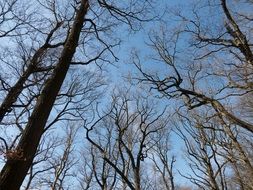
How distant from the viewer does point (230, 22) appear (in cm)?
885

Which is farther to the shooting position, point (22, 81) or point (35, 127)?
point (22, 81)

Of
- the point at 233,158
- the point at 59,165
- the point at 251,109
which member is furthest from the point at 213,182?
the point at 59,165

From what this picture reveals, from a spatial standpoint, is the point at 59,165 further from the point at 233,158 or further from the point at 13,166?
the point at 13,166

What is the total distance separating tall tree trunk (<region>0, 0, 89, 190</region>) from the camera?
4.05 meters

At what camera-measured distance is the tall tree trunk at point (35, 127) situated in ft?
13.3

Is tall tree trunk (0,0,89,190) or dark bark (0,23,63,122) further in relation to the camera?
dark bark (0,23,63,122)

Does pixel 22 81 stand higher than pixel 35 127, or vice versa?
pixel 22 81

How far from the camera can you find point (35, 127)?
4.69 meters

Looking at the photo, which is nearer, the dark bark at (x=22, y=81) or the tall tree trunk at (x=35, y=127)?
the tall tree trunk at (x=35, y=127)

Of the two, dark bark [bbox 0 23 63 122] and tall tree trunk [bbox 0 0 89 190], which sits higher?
dark bark [bbox 0 23 63 122]

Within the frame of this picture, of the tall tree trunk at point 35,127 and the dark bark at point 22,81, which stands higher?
the dark bark at point 22,81

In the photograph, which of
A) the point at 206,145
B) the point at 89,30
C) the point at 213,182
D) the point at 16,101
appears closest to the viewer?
the point at 89,30

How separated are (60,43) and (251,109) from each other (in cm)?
893

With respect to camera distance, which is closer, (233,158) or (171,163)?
(233,158)
